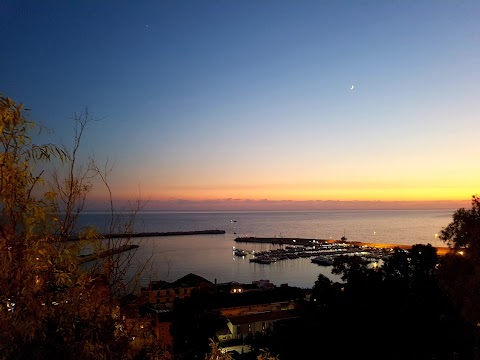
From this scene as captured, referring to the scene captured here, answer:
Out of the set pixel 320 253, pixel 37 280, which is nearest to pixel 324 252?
pixel 320 253

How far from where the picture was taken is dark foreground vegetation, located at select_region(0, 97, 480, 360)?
1.89 meters

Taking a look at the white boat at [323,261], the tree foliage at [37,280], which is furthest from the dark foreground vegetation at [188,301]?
the white boat at [323,261]

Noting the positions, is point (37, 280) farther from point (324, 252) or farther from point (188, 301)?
point (324, 252)

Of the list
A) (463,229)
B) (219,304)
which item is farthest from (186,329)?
(463,229)

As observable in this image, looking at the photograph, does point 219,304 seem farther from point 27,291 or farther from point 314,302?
point 27,291

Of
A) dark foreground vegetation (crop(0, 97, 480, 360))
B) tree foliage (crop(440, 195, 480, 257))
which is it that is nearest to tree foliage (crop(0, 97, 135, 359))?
dark foreground vegetation (crop(0, 97, 480, 360))

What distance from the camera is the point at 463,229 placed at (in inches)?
255

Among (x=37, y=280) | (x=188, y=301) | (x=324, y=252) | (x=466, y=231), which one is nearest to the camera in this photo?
(x=37, y=280)

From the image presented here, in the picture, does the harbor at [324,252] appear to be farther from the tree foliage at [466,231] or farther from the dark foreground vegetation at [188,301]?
the tree foliage at [466,231]

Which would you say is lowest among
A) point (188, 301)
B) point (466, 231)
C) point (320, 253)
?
point (320, 253)

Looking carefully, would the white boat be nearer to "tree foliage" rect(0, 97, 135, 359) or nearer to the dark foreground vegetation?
the dark foreground vegetation

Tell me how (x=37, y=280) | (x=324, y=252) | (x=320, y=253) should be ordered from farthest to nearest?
(x=324, y=252), (x=320, y=253), (x=37, y=280)

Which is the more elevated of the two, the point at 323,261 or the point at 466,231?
the point at 466,231

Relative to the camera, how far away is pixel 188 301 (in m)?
12.1
